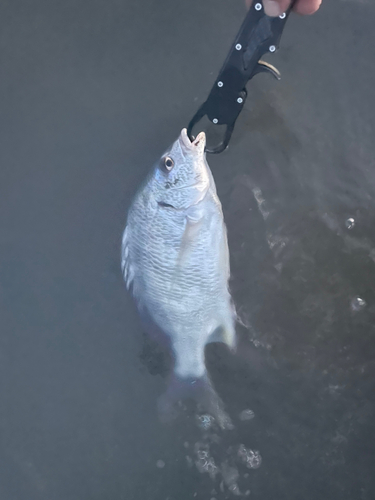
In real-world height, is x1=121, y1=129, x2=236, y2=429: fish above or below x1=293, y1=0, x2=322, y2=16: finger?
below

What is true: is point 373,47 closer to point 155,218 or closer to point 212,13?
point 212,13

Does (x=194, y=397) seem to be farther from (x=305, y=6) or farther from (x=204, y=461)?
(x=305, y=6)

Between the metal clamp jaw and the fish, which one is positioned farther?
the fish

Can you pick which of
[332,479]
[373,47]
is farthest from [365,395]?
[373,47]

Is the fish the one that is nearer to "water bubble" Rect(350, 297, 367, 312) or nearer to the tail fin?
the tail fin

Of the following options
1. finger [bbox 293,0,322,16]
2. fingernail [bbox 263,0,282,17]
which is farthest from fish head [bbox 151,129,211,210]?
finger [bbox 293,0,322,16]
